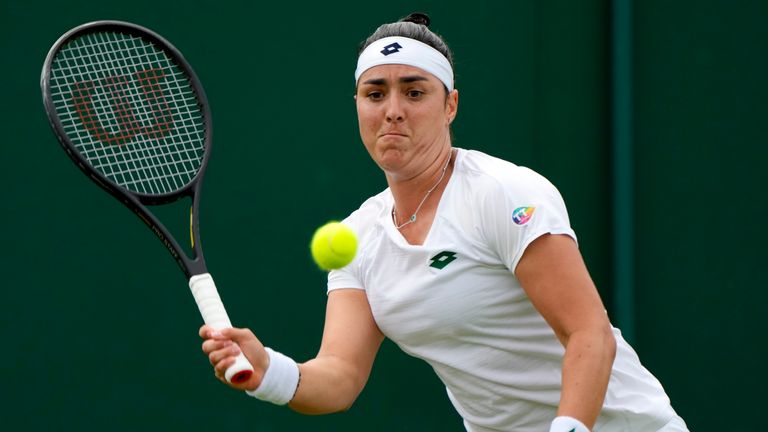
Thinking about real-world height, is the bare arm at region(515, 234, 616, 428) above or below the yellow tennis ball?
below

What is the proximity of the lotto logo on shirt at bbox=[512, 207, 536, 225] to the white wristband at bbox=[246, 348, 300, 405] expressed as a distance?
59 cm

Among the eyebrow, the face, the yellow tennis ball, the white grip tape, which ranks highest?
the eyebrow

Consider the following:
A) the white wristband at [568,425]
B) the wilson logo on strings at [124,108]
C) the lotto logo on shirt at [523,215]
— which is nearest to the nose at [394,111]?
the lotto logo on shirt at [523,215]

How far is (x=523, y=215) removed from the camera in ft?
7.58

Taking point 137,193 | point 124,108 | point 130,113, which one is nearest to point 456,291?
Answer: point 137,193

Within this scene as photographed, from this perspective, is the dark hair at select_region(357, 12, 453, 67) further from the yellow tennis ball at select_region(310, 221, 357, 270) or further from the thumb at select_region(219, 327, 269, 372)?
the thumb at select_region(219, 327, 269, 372)

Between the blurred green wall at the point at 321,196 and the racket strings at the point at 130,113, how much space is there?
0.31 meters

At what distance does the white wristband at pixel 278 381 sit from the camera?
232 cm

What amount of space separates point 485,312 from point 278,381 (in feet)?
1.62

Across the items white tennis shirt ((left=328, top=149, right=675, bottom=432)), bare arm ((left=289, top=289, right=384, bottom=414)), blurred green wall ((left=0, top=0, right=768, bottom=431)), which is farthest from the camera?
blurred green wall ((left=0, top=0, right=768, bottom=431))

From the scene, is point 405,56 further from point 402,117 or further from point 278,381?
point 278,381

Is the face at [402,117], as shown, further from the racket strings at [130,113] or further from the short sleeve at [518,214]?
the racket strings at [130,113]

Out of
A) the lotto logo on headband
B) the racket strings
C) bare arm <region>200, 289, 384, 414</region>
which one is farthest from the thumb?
the lotto logo on headband

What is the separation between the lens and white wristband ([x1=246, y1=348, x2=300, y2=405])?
2318 millimetres
